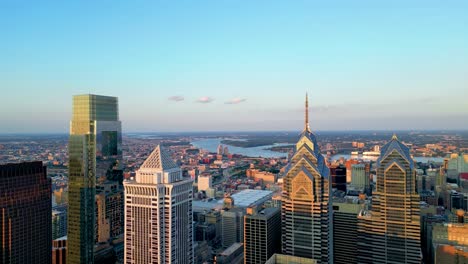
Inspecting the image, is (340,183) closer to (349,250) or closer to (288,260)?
(349,250)

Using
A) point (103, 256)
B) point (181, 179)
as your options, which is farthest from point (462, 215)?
point (103, 256)

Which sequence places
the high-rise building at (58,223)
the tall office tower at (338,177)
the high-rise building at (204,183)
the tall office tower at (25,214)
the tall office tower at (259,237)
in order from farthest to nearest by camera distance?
the high-rise building at (204,183) → the tall office tower at (338,177) → the high-rise building at (58,223) → the tall office tower at (259,237) → the tall office tower at (25,214)

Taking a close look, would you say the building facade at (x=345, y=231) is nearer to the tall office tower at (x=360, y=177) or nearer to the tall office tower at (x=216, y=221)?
the tall office tower at (x=216, y=221)

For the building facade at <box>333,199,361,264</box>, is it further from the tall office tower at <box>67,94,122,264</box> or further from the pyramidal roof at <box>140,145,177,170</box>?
the tall office tower at <box>67,94,122,264</box>

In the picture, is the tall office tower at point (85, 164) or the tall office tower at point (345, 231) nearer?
the tall office tower at point (85, 164)

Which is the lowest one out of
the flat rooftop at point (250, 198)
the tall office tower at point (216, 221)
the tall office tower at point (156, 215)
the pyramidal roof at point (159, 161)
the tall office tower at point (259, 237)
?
the tall office tower at point (216, 221)

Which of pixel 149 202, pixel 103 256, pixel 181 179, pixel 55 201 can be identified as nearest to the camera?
pixel 149 202

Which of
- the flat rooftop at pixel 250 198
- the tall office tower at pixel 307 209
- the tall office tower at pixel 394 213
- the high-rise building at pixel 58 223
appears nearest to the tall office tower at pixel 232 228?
the flat rooftop at pixel 250 198
